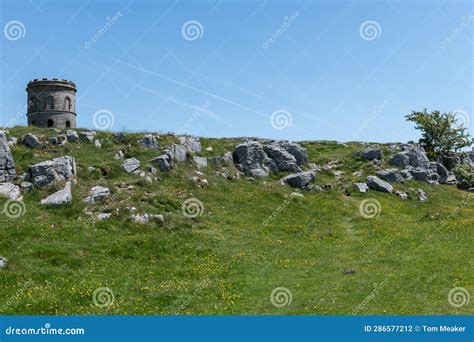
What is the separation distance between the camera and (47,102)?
6825cm

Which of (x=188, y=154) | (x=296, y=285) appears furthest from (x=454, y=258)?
(x=188, y=154)

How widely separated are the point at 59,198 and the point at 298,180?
24.3m

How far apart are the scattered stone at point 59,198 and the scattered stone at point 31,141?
1051 cm

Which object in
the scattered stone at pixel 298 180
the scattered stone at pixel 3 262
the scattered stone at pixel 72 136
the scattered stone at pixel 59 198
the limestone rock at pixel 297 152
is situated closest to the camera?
the scattered stone at pixel 3 262

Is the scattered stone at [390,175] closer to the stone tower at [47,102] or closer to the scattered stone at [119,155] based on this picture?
the scattered stone at [119,155]

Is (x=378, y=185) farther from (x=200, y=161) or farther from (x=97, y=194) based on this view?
(x=97, y=194)

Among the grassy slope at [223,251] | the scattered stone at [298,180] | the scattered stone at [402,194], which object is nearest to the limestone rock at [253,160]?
the scattered stone at [298,180]

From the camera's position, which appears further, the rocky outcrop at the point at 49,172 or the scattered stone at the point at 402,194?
the scattered stone at the point at 402,194

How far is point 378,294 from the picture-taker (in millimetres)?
22438

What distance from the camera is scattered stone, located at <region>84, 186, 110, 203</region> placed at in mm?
36378

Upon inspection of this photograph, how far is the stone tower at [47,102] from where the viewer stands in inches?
2680

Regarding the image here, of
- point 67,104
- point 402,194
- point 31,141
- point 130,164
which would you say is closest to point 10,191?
point 31,141

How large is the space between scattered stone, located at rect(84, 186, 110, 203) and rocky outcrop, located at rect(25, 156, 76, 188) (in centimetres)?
325

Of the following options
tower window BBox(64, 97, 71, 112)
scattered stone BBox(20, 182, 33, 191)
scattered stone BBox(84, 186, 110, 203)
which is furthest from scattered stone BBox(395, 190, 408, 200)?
tower window BBox(64, 97, 71, 112)
